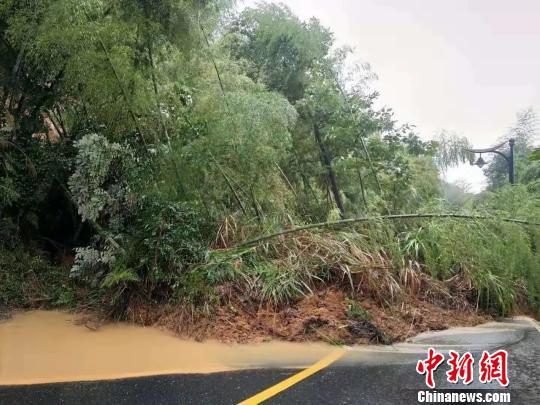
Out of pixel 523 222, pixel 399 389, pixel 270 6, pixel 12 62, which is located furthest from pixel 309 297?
pixel 270 6

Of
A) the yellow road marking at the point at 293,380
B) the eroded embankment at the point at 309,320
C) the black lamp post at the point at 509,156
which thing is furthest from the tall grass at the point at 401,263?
the black lamp post at the point at 509,156

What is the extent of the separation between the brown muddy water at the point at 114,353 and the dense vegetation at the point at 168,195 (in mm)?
482

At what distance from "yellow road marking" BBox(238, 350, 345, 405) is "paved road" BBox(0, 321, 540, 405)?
42mm

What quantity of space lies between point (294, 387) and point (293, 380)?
13 cm

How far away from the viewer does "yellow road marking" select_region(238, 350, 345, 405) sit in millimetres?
2871

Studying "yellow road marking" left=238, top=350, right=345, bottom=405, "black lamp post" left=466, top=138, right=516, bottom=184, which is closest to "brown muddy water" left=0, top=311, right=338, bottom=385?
"yellow road marking" left=238, top=350, right=345, bottom=405

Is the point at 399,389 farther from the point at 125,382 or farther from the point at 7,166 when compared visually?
the point at 7,166

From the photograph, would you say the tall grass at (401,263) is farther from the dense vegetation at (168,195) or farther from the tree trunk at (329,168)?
the tree trunk at (329,168)

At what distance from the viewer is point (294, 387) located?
3072 millimetres

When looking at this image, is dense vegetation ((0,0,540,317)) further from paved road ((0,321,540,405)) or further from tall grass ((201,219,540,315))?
paved road ((0,321,540,405))

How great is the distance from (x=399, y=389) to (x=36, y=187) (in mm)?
5153

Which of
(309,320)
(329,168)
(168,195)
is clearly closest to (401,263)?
(309,320)

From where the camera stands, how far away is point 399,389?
304cm

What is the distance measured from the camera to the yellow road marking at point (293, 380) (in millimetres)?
2871
